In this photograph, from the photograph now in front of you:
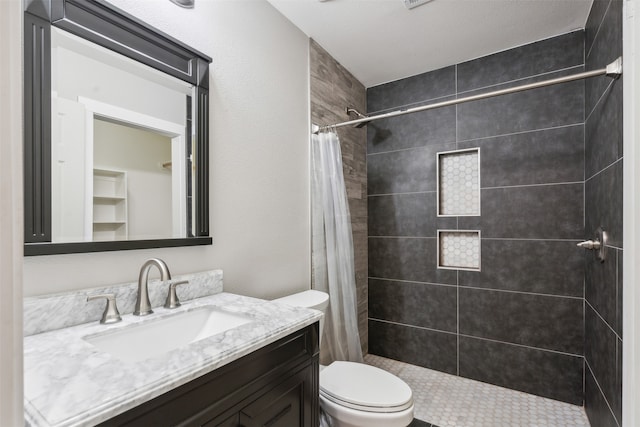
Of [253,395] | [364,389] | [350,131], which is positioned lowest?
[364,389]

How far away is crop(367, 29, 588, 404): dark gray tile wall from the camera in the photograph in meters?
2.15

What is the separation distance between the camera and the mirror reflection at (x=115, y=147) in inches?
41.3

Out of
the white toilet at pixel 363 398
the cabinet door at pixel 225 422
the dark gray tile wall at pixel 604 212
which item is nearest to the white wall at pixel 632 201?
the dark gray tile wall at pixel 604 212

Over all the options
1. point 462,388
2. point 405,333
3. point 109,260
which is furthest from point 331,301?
point 109,260

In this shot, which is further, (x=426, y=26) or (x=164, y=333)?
(x=426, y=26)

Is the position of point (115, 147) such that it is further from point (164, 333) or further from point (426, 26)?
point (426, 26)

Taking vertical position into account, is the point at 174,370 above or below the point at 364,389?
above

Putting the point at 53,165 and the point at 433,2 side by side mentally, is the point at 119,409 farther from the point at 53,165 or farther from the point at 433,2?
the point at 433,2

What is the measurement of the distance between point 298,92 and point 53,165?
1.45 m

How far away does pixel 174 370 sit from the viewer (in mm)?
756

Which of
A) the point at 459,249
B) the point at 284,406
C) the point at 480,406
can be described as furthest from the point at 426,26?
the point at 480,406

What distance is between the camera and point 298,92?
2121 mm

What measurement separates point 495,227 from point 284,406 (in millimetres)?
1967

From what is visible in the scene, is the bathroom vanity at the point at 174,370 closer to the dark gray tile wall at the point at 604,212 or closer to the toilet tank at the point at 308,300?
the toilet tank at the point at 308,300
